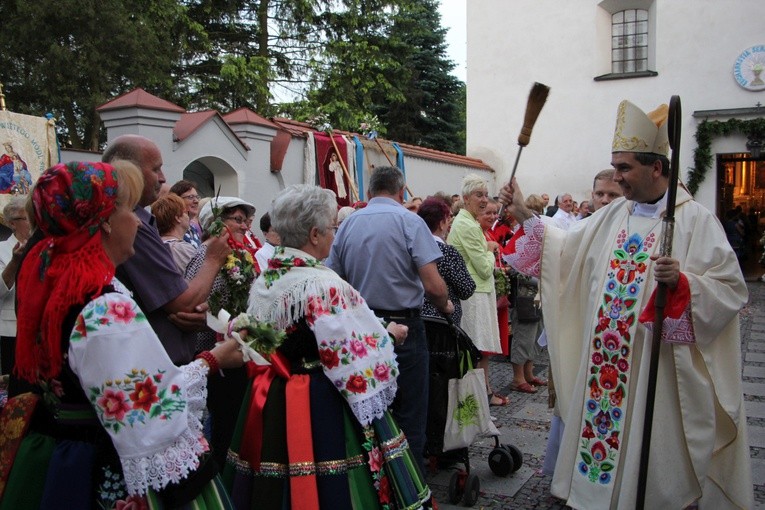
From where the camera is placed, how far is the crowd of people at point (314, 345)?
205cm

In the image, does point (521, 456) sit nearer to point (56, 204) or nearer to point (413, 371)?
point (413, 371)

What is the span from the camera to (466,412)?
14.9ft

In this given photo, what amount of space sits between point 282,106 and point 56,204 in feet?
67.2

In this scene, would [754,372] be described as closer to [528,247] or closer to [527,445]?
[527,445]

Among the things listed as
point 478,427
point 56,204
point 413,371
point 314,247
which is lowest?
point 478,427

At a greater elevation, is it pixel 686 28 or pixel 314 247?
pixel 686 28

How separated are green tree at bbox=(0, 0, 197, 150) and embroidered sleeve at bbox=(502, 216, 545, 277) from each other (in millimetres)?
13116

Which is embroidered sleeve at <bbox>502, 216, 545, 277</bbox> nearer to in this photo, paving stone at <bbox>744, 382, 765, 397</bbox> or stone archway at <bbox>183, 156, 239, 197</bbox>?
paving stone at <bbox>744, 382, 765, 397</bbox>

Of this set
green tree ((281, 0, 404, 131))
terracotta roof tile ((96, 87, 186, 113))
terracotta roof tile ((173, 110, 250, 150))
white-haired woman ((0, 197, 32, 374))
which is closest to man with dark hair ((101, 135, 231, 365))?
white-haired woman ((0, 197, 32, 374))

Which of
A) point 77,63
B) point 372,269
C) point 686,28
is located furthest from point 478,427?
point 686,28

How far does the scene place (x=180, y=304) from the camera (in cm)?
293

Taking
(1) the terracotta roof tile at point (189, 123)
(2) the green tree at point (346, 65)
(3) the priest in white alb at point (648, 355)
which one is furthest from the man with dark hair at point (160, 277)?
(2) the green tree at point (346, 65)

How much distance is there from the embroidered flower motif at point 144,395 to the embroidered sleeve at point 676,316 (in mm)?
2311

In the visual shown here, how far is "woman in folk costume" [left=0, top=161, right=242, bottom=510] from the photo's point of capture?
78.5 inches
